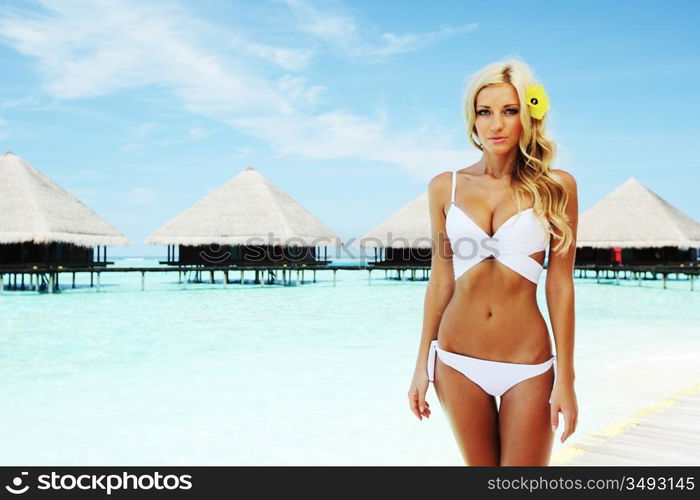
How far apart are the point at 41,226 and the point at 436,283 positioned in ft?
60.5

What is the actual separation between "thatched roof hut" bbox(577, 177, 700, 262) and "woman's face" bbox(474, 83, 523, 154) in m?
22.7

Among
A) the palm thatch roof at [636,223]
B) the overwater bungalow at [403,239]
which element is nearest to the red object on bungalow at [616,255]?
the palm thatch roof at [636,223]

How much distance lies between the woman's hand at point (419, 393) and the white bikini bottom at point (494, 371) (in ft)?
0.36

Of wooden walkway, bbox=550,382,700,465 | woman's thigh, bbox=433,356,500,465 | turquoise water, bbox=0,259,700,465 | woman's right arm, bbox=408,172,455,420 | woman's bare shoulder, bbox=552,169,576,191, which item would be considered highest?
woman's bare shoulder, bbox=552,169,576,191

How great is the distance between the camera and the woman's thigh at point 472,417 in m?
1.38

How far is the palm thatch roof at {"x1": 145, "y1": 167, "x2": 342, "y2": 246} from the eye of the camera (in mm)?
21422

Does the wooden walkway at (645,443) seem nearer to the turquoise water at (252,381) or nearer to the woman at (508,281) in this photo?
the turquoise water at (252,381)

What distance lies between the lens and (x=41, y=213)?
18250 mm

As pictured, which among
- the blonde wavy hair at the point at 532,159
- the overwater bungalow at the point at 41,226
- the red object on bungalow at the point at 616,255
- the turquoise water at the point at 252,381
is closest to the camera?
the blonde wavy hair at the point at 532,159

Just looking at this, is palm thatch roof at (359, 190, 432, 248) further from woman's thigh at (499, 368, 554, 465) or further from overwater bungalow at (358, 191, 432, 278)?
woman's thigh at (499, 368, 554, 465)

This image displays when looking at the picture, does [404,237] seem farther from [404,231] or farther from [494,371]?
[494,371]

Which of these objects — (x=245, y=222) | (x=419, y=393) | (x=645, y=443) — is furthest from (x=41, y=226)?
(x=419, y=393)

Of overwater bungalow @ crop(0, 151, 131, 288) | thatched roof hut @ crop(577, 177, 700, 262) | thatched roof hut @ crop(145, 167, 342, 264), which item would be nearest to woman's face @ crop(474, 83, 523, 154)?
overwater bungalow @ crop(0, 151, 131, 288)

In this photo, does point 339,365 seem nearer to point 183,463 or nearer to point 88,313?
point 183,463
